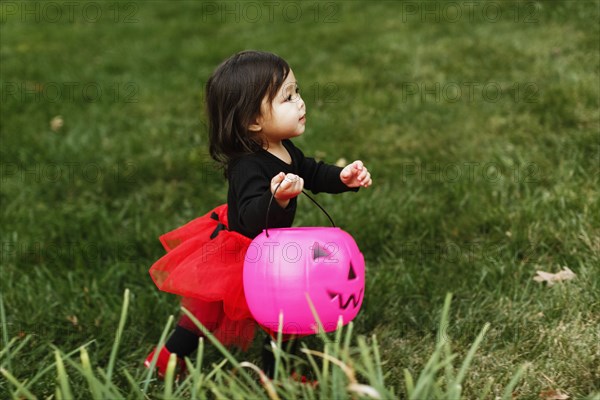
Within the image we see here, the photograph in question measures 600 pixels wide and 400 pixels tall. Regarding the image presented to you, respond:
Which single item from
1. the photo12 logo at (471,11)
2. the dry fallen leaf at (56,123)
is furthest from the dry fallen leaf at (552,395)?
the photo12 logo at (471,11)

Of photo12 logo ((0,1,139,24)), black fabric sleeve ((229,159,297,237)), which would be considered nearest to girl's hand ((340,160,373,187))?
black fabric sleeve ((229,159,297,237))

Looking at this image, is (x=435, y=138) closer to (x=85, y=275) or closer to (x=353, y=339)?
(x=353, y=339)

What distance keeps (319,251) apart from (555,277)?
131 cm

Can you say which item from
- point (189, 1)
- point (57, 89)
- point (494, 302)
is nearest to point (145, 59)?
point (57, 89)

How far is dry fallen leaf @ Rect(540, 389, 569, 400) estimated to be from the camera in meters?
2.23

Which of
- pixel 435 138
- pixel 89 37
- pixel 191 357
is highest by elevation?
pixel 89 37

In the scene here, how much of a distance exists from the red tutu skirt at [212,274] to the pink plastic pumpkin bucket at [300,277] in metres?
0.16

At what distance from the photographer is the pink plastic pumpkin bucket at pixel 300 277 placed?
212 cm

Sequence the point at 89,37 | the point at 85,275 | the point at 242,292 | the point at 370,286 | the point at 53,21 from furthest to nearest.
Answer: the point at 53,21, the point at 89,37, the point at 85,275, the point at 370,286, the point at 242,292

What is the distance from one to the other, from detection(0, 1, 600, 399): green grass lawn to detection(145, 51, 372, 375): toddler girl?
0.35m

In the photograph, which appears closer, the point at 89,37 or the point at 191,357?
the point at 191,357

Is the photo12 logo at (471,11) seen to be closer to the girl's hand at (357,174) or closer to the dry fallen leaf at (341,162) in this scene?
the dry fallen leaf at (341,162)

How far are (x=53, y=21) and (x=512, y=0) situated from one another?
18.0 feet

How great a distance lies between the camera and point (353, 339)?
2.86m
